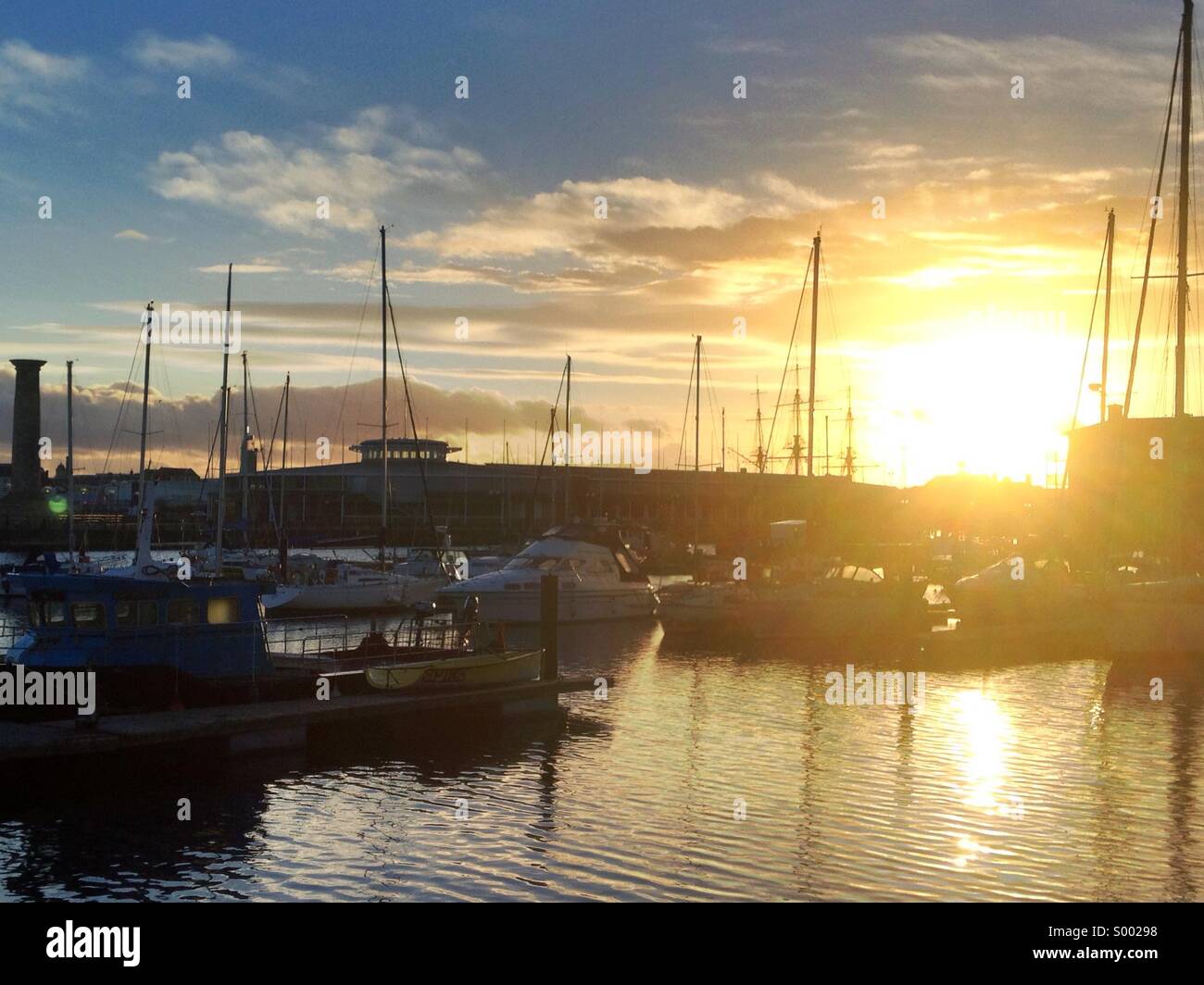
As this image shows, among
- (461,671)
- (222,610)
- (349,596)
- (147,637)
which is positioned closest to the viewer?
(147,637)

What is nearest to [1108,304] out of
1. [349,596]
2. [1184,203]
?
[1184,203]

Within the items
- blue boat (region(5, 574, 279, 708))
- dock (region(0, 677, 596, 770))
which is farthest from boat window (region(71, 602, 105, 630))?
dock (region(0, 677, 596, 770))

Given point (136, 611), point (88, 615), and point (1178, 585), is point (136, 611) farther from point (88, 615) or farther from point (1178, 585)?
point (1178, 585)

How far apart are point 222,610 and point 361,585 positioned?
37389 millimetres

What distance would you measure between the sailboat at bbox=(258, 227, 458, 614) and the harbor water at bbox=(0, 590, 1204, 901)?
31.6 m

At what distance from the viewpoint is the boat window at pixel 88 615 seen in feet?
79.8

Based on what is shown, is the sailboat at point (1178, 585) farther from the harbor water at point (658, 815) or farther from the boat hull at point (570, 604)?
the boat hull at point (570, 604)

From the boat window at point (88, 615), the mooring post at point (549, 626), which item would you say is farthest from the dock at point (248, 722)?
the boat window at point (88, 615)

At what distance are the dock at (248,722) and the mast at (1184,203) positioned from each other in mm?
31748

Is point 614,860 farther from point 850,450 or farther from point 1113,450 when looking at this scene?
point 850,450

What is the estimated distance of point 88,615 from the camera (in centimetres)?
2436

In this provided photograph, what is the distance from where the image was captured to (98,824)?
800 inches

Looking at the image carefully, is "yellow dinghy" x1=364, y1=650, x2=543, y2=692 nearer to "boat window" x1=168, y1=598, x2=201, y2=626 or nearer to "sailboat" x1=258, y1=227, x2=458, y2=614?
"boat window" x1=168, y1=598, x2=201, y2=626
